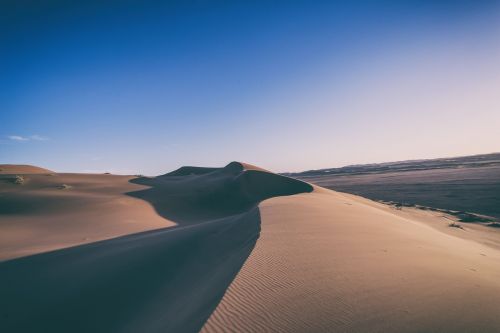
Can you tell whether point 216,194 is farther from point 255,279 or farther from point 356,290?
point 356,290

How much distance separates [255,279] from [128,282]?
304 centimetres

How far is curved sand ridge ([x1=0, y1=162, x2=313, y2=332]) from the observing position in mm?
4109

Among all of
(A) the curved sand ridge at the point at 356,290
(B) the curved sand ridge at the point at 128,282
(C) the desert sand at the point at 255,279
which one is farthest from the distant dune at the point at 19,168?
(A) the curved sand ridge at the point at 356,290

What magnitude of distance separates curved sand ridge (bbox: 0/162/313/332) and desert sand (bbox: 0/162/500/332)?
0.03 m

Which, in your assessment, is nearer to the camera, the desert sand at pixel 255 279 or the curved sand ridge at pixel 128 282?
the desert sand at pixel 255 279

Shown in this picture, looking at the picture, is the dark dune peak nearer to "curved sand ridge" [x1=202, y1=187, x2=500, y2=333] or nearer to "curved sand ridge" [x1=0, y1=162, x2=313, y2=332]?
"curved sand ridge" [x1=0, y1=162, x2=313, y2=332]

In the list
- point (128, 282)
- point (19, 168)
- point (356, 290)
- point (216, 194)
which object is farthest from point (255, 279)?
point (19, 168)

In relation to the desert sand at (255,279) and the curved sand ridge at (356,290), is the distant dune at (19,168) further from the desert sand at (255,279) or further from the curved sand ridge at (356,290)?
the curved sand ridge at (356,290)

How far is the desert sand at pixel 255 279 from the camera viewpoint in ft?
9.62

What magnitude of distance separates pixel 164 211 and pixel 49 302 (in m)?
10.6

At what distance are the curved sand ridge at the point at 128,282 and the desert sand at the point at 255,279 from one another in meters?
0.03

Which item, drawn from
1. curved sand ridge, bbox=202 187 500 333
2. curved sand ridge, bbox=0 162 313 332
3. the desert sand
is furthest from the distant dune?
curved sand ridge, bbox=202 187 500 333

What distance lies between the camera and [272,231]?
6637mm

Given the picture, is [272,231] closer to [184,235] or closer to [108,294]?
[184,235]
